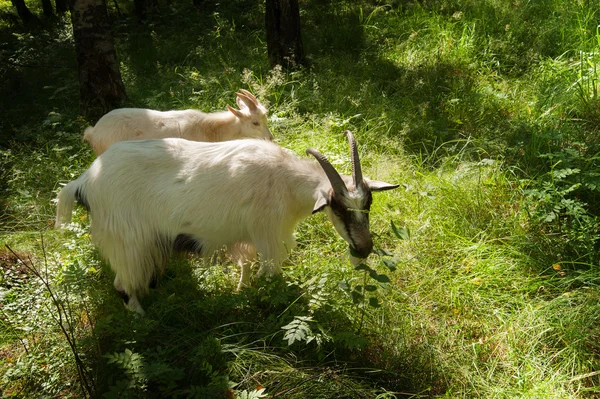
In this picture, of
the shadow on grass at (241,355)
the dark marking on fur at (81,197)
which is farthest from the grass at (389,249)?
the dark marking on fur at (81,197)

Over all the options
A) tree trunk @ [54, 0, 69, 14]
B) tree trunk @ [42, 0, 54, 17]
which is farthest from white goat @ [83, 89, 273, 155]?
tree trunk @ [42, 0, 54, 17]

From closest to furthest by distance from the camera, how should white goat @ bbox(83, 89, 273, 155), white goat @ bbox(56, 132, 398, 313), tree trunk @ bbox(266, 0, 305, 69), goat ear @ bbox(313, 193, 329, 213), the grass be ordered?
the grass → goat ear @ bbox(313, 193, 329, 213) → white goat @ bbox(56, 132, 398, 313) → white goat @ bbox(83, 89, 273, 155) → tree trunk @ bbox(266, 0, 305, 69)

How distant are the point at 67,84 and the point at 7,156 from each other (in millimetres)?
2517

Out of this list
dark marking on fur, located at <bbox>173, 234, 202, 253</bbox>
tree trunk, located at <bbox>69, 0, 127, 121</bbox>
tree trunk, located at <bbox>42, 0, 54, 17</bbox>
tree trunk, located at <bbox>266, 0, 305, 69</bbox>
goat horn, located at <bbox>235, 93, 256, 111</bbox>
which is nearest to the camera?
dark marking on fur, located at <bbox>173, 234, 202, 253</bbox>

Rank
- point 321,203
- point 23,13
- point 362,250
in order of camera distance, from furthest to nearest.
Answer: point 23,13 < point 362,250 < point 321,203

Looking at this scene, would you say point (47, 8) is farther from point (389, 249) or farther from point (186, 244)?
point (389, 249)

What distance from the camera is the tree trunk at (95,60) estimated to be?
610cm

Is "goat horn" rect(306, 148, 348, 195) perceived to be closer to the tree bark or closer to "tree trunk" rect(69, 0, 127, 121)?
"tree trunk" rect(69, 0, 127, 121)

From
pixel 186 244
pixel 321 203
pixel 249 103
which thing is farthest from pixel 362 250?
pixel 249 103

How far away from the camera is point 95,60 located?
20.5 feet

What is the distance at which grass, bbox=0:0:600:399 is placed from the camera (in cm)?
269

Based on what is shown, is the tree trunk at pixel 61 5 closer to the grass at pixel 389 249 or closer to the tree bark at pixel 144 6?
the tree bark at pixel 144 6

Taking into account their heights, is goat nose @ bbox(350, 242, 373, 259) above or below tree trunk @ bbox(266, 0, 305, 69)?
below

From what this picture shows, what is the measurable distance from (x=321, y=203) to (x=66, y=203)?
1883mm
